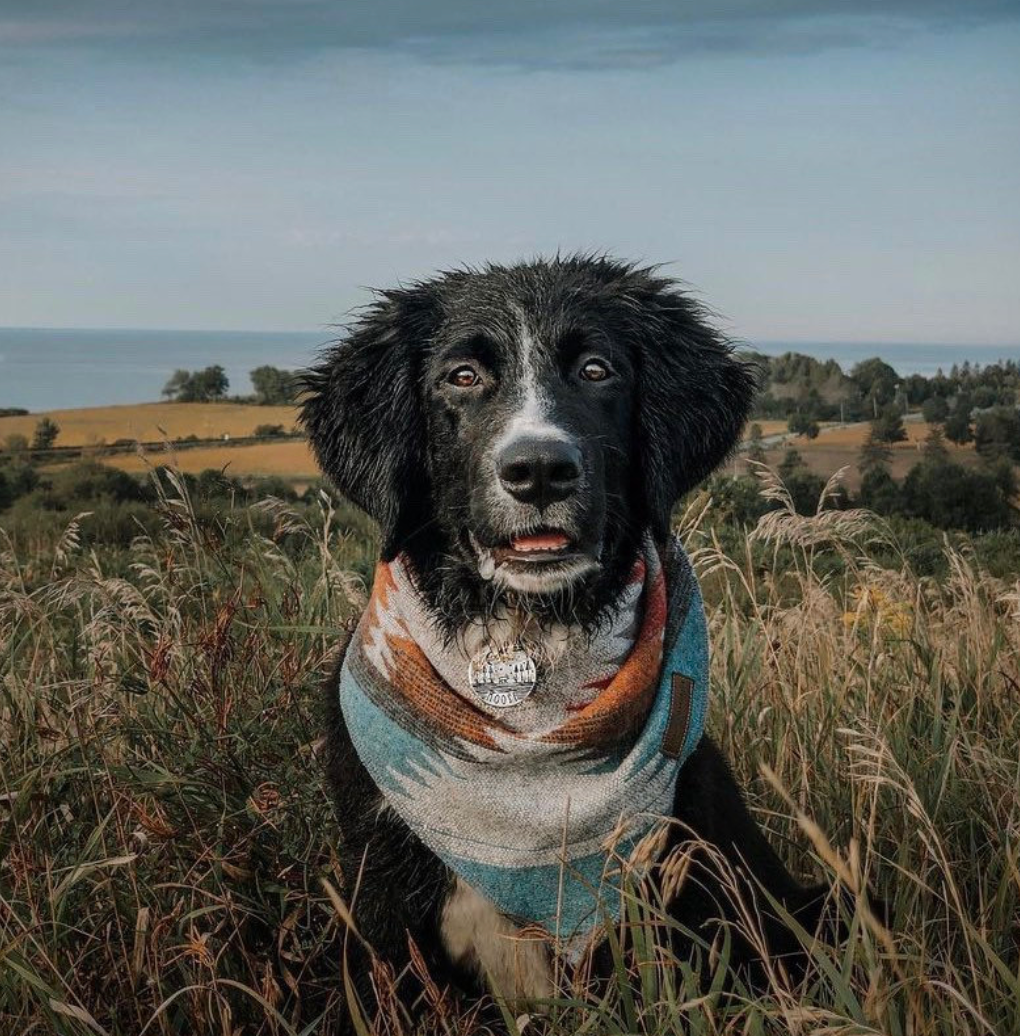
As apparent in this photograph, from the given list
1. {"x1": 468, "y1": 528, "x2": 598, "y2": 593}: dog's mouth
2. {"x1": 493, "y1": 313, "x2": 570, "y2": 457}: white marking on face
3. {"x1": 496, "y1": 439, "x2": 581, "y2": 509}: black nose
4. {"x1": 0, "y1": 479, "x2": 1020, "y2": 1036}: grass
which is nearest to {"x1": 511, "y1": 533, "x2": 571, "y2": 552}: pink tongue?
{"x1": 468, "y1": 528, "x2": 598, "y2": 593}: dog's mouth

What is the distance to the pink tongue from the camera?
9.20 feet

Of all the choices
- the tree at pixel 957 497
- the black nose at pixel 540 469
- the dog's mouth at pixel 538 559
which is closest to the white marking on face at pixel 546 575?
the dog's mouth at pixel 538 559

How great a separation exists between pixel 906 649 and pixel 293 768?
225 cm

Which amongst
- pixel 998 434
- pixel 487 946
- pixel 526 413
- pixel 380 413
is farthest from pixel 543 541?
pixel 998 434

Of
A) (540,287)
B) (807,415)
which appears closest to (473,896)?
(540,287)

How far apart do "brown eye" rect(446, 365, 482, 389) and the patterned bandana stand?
510mm

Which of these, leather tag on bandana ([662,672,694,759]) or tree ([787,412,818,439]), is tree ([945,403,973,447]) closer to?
tree ([787,412,818,439])

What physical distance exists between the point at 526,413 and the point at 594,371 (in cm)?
34

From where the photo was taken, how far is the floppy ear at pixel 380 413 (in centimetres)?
311

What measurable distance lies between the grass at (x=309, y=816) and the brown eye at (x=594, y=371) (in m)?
1.08

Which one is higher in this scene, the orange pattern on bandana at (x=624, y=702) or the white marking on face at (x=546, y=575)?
the white marking on face at (x=546, y=575)

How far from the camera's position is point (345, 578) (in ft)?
14.2

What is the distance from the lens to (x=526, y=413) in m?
2.77

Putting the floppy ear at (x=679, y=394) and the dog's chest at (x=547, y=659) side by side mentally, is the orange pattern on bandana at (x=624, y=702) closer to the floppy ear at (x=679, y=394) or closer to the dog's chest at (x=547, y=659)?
the dog's chest at (x=547, y=659)
